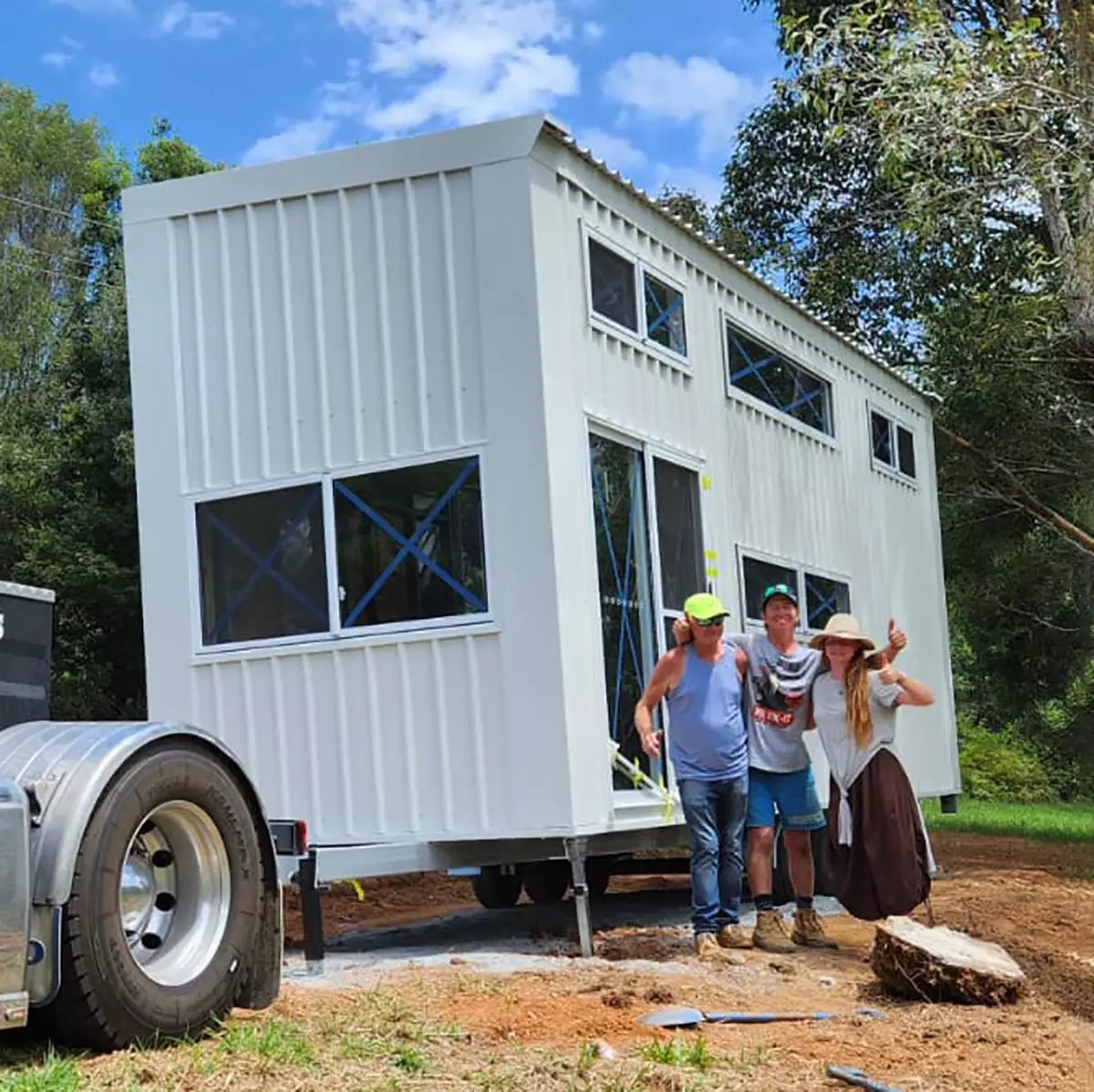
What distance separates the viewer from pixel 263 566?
8.02 m

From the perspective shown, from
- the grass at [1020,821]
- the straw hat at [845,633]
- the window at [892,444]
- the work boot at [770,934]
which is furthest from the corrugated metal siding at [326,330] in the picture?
the grass at [1020,821]

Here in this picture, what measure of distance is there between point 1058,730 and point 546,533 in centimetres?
2076

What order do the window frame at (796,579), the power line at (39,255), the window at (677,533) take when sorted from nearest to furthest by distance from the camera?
the window at (677,533) < the window frame at (796,579) < the power line at (39,255)

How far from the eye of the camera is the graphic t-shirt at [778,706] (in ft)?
24.8

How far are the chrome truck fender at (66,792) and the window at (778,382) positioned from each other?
19.6 ft

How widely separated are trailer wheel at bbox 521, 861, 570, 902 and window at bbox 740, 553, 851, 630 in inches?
83.0

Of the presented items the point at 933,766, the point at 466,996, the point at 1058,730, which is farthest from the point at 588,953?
the point at 1058,730

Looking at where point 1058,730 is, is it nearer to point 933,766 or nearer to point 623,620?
point 933,766

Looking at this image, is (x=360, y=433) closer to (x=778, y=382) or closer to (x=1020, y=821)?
(x=778, y=382)

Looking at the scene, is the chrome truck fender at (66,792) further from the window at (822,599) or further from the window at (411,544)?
the window at (822,599)

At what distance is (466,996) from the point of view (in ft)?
19.7

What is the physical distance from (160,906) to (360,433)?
138 inches

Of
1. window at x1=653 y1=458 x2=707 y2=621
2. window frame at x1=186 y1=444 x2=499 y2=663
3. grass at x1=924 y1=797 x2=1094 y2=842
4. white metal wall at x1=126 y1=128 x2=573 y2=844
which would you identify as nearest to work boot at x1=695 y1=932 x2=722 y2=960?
white metal wall at x1=126 y1=128 x2=573 y2=844

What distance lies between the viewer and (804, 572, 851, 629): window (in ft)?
36.8
